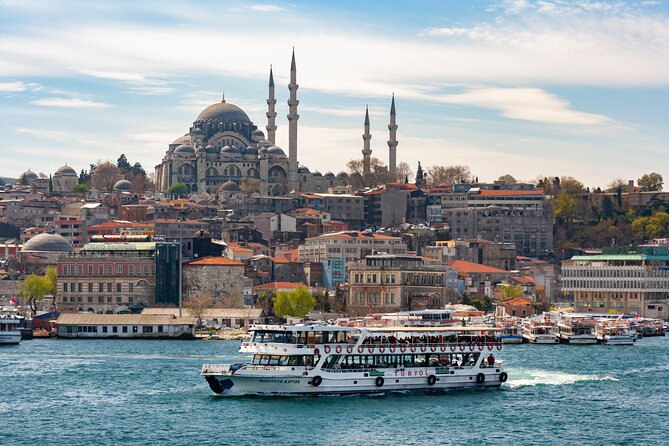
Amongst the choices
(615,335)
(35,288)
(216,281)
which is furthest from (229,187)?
(615,335)

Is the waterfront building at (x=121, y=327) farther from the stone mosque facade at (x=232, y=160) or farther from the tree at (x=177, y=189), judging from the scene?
the tree at (x=177, y=189)

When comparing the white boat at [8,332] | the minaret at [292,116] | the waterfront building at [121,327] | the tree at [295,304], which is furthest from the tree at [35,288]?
the minaret at [292,116]

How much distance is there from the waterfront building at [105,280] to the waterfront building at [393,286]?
12.8m

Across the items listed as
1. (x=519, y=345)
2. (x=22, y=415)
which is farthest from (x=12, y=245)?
(x=22, y=415)

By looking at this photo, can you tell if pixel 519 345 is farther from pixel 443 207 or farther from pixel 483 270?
pixel 443 207

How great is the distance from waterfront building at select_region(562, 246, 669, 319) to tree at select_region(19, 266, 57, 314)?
35284mm

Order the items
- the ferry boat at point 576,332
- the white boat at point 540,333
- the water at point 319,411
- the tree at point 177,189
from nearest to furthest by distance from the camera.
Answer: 1. the water at point 319,411
2. the white boat at point 540,333
3. the ferry boat at point 576,332
4. the tree at point 177,189

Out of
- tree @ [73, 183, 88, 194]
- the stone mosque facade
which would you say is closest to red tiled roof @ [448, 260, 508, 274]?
the stone mosque facade

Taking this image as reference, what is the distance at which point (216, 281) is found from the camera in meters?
99.6

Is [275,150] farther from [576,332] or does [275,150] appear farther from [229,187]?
[576,332]

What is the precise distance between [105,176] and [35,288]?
81183 millimetres

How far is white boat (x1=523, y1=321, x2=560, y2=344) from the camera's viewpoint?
83.4 meters

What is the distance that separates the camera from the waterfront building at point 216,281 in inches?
3903

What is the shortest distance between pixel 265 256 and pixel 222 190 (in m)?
42.3
